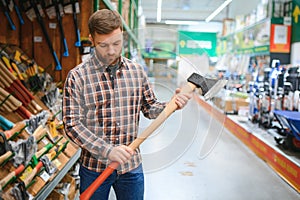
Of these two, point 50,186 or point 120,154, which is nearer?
point 120,154

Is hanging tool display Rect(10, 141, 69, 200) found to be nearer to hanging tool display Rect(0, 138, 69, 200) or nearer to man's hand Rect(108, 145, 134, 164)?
hanging tool display Rect(0, 138, 69, 200)

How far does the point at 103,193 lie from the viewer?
1606mm

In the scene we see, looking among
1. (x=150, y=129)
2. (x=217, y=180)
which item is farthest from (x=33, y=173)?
(x=217, y=180)

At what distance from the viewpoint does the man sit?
4.25ft

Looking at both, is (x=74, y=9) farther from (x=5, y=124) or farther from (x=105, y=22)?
(x=105, y=22)

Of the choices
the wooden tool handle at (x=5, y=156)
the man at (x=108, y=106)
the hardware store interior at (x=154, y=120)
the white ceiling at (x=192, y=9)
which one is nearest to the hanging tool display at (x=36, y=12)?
the hardware store interior at (x=154, y=120)

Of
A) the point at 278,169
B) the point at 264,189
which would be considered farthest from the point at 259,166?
the point at 264,189

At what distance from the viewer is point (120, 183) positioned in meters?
1.61

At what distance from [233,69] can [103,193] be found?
8821 mm

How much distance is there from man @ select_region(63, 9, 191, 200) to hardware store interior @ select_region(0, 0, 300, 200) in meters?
0.06

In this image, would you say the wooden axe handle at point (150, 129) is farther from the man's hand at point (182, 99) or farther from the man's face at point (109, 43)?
the man's face at point (109, 43)

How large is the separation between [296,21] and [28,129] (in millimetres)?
5966

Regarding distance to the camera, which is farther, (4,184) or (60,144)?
(60,144)

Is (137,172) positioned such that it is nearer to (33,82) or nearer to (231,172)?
(33,82)
